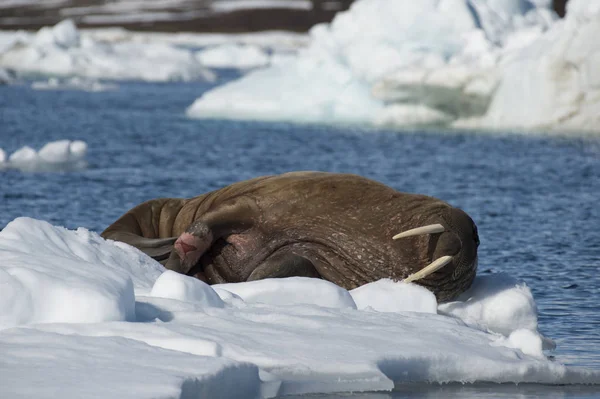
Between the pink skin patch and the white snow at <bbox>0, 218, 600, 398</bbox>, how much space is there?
0.91 meters

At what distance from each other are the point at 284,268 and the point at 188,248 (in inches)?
27.7

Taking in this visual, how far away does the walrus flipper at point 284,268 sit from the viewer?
751cm

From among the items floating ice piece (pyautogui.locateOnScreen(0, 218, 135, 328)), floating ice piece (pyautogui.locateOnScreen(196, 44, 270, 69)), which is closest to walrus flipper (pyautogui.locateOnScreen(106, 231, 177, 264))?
floating ice piece (pyautogui.locateOnScreen(0, 218, 135, 328))

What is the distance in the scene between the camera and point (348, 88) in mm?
28422

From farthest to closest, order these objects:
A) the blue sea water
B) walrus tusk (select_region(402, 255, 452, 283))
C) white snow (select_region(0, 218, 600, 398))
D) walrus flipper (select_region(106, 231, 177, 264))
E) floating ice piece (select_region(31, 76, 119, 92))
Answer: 1. floating ice piece (select_region(31, 76, 119, 92))
2. the blue sea water
3. walrus flipper (select_region(106, 231, 177, 264))
4. walrus tusk (select_region(402, 255, 452, 283))
5. white snow (select_region(0, 218, 600, 398))

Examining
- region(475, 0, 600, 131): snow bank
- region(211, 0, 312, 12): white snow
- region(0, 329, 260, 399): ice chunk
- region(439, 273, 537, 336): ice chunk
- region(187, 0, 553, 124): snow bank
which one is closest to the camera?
region(0, 329, 260, 399): ice chunk

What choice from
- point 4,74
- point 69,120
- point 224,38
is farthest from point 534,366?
point 224,38

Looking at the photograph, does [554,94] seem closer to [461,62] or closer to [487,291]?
[461,62]

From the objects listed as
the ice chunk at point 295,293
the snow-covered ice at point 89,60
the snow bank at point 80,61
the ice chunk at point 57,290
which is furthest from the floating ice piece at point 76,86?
the ice chunk at point 57,290

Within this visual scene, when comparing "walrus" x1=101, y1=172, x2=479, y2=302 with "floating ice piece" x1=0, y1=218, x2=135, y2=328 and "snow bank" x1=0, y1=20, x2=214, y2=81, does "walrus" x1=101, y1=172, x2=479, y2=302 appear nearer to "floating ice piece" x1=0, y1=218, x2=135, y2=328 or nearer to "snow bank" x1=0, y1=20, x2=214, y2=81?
"floating ice piece" x1=0, y1=218, x2=135, y2=328

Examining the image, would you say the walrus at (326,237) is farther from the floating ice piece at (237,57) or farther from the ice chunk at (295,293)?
the floating ice piece at (237,57)

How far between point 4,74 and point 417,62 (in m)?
24.8

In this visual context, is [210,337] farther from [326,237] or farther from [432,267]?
[326,237]

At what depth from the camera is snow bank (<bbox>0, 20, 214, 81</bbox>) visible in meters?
52.5
